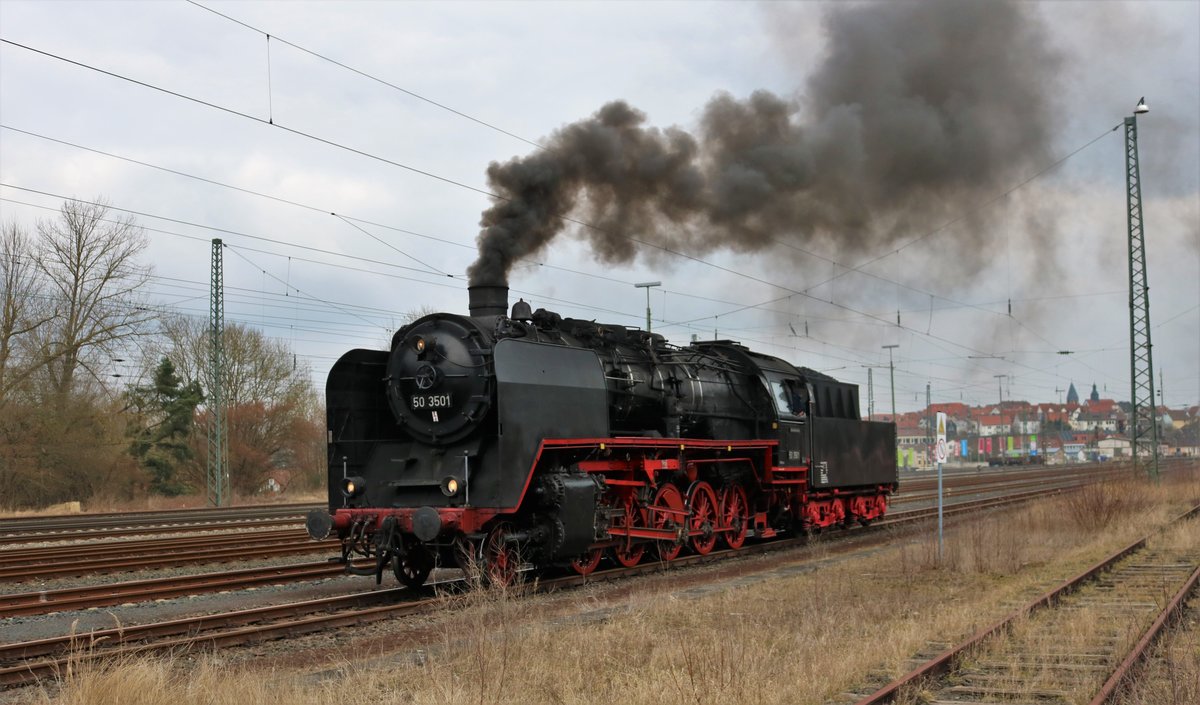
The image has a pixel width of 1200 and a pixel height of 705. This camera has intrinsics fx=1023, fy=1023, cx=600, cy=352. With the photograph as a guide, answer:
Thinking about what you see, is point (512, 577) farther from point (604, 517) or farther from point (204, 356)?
point (204, 356)

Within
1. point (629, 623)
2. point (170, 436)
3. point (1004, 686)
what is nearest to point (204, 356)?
point (170, 436)

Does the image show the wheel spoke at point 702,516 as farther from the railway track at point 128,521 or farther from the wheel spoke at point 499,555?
the railway track at point 128,521

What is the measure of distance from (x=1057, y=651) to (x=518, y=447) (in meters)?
5.63

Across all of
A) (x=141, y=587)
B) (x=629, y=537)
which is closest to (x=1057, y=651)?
(x=629, y=537)

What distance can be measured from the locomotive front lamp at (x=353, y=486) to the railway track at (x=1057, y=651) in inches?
276

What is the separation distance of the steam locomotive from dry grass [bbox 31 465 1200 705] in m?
0.88

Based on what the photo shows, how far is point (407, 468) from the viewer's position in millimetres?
11875

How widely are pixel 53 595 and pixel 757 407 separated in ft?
34.7

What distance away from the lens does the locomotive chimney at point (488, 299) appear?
42.6ft

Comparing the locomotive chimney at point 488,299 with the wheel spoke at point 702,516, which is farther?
the wheel spoke at point 702,516

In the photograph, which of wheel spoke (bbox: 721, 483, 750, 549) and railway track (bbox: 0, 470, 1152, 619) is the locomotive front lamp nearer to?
railway track (bbox: 0, 470, 1152, 619)

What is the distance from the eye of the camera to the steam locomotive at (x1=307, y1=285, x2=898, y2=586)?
36.5 ft

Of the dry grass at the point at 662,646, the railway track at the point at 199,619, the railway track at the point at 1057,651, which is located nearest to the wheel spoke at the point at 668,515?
the railway track at the point at 199,619

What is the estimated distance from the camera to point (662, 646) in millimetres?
7879
